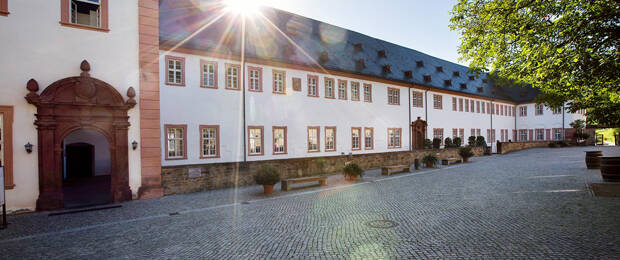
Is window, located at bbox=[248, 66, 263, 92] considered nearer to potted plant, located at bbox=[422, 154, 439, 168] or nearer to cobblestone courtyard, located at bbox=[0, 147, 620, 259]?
cobblestone courtyard, located at bbox=[0, 147, 620, 259]

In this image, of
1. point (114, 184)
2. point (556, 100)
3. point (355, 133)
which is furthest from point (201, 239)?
point (355, 133)

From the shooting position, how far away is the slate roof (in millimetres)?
17500

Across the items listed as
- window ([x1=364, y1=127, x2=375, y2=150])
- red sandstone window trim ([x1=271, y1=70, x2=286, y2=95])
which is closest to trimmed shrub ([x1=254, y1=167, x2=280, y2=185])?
red sandstone window trim ([x1=271, y1=70, x2=286, y2=95])

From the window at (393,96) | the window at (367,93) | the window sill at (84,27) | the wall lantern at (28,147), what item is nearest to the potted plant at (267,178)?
the wall lantern at (28,147)

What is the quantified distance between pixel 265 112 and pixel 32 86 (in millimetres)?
10206

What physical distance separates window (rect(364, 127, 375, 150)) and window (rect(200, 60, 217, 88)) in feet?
39.1

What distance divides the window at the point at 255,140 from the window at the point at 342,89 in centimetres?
690

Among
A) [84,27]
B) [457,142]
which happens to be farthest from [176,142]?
[457,142]

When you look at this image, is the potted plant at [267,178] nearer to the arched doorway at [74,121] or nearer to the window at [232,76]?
the arched doorway at [74,121]

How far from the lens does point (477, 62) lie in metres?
11.9

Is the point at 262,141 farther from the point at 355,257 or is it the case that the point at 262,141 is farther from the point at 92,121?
the point at 355,257

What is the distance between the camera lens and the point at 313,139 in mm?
20953

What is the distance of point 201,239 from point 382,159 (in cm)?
1606

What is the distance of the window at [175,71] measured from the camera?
15509mm
